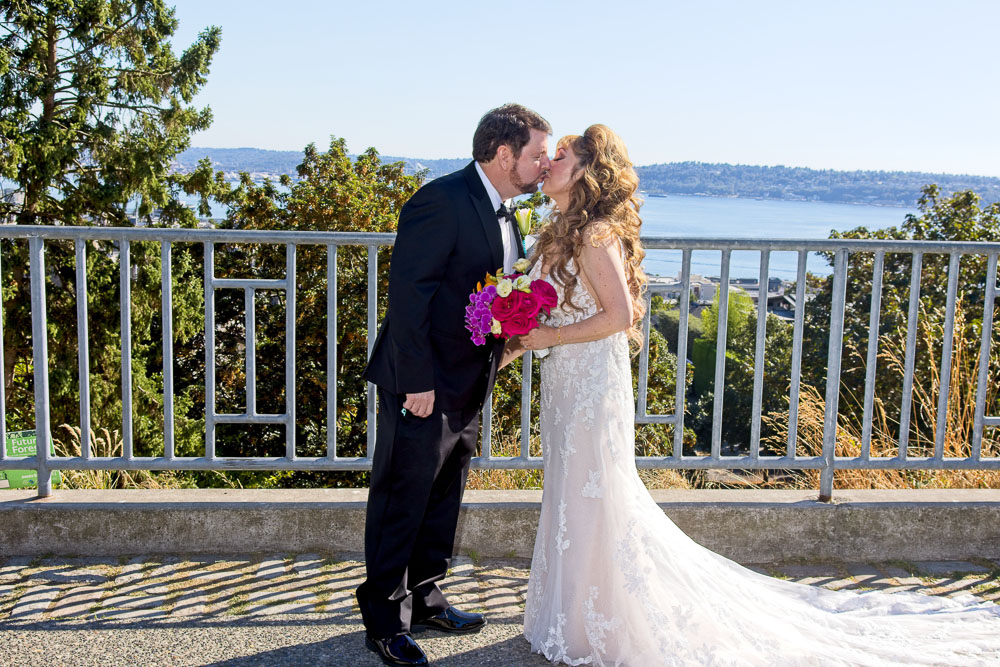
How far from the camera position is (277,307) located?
20172mm

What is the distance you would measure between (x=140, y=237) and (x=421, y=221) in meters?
1.70

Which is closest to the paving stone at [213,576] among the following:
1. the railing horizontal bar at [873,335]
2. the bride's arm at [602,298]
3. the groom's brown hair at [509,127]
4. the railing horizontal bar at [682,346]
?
the bride's arm at [602,298]

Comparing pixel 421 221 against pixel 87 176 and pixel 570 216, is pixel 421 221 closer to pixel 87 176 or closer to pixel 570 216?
pixel 570 216

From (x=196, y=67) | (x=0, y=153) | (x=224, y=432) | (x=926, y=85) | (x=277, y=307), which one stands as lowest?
(x=224, y=432)

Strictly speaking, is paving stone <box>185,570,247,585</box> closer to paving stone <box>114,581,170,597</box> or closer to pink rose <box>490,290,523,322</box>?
paving stone <box>114,581,170,597</box>

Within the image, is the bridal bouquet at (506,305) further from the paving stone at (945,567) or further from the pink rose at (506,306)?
the paving stone at (945,567)

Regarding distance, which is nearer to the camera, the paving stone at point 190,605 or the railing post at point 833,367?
the paving stone at point 190,605

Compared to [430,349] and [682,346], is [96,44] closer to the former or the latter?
[682,346]

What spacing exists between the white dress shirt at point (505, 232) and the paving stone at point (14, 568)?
8.39ft

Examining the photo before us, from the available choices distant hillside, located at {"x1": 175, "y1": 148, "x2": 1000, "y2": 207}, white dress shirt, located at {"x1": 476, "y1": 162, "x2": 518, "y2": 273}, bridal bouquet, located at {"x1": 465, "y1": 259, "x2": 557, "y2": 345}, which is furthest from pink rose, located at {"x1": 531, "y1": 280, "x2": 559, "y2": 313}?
distant hillside, located at {"x1": 175, "y1": 148, "x2": 1000, "y2": 207}

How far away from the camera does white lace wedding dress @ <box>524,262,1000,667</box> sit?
3344mm

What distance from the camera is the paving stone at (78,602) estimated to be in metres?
3.68

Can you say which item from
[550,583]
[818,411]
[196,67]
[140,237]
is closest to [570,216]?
[550,583]

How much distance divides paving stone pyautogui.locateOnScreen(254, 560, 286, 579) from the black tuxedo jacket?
1.25m
